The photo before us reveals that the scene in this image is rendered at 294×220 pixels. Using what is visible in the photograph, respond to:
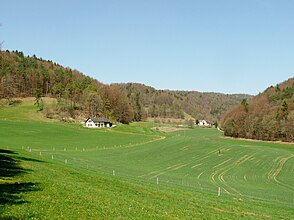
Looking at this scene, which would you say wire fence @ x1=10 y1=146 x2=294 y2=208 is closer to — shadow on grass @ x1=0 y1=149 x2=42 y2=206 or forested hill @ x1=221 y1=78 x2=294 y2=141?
shadow on grass @ x1=0 y1=149 x2=42 y2=206

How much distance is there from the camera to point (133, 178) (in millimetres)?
43906

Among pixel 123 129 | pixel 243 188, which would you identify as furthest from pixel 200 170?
pixel 123 129

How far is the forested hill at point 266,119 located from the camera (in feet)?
440

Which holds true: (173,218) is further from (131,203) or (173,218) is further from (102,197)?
(102,197)

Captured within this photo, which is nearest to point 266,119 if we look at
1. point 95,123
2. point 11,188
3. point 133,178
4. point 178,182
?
point 95,123

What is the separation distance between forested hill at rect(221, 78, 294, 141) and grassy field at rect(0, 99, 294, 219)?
47240 millimetres

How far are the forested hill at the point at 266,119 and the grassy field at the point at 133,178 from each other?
47240mm

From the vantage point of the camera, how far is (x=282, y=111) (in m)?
141

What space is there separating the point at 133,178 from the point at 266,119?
360 ft

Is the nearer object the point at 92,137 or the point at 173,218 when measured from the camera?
the point at 173,218

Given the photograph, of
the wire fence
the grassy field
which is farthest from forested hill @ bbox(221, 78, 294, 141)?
the wire fence

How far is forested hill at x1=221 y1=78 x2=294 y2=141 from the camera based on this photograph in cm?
13420

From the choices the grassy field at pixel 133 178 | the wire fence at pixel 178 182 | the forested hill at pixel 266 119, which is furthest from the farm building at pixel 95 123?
the wire fence at pixel 178 182

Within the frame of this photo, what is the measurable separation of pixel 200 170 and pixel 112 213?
4744cm
